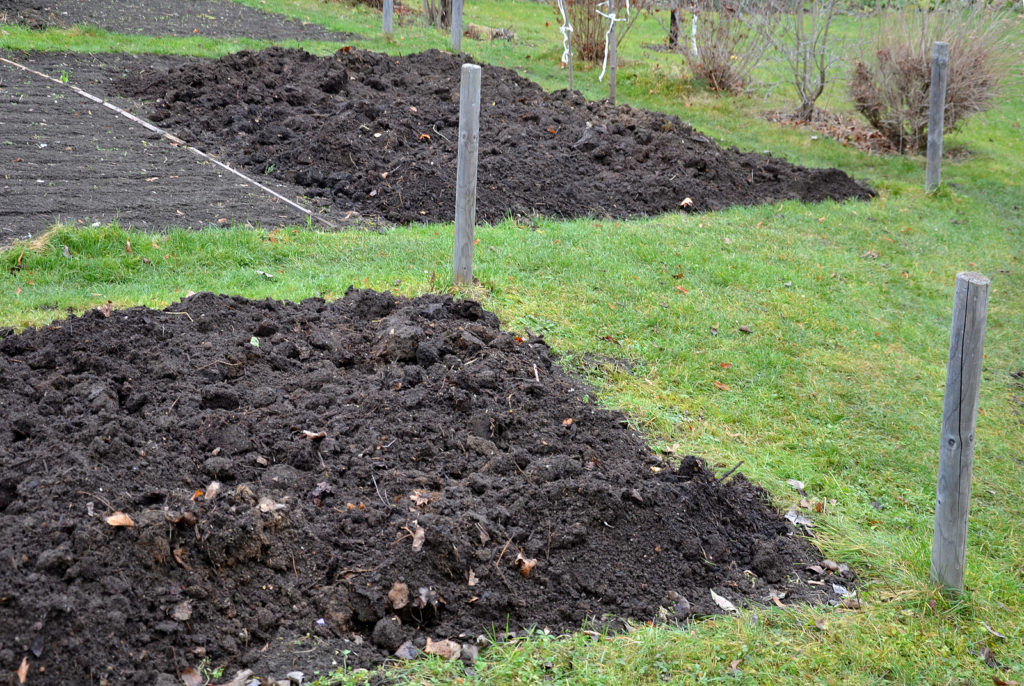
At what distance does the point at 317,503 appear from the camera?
3730 millimetres

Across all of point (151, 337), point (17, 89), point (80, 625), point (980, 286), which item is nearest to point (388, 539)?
point (80, 625)

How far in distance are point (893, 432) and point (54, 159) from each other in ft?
24.4

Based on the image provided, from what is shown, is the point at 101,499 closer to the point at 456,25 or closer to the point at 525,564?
the point at 525,564

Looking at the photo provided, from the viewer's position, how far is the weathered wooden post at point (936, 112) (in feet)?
36.8

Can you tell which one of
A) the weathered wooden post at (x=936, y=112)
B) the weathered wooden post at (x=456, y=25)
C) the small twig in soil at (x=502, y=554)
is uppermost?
the weathered wooden post at (x=456, y=25)

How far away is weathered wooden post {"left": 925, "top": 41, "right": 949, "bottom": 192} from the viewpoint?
36.8 ft

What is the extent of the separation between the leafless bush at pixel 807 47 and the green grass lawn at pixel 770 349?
3.99m

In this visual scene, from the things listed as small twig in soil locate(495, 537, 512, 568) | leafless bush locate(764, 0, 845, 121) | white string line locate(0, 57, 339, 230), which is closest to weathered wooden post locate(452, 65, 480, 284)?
white string line locate(0, 57, 339, 230)

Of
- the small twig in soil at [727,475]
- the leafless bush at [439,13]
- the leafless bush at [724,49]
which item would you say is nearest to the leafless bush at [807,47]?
the leafless bush at [724,49]

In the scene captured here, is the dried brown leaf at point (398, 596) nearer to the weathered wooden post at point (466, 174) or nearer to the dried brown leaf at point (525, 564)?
the dried brown leaf at point (525, 564)

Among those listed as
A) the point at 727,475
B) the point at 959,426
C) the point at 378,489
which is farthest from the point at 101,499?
the point at 959,426

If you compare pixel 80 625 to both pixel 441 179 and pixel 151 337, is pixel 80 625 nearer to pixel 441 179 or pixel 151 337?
pixel 151 337

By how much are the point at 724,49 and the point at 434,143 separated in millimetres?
8068

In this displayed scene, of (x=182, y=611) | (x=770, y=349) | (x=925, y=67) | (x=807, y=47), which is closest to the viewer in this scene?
(x=182, y=611)
